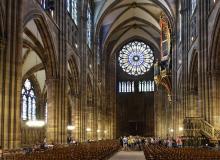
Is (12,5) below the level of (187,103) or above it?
above

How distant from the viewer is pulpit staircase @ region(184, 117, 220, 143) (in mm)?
30763

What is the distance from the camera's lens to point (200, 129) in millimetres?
32594

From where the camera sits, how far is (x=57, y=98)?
35.9m

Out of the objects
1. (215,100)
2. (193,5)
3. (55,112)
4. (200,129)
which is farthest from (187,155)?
(193,5)

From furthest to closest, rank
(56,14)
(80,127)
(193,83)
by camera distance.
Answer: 1. (80,127)
2. (193,83)
3. (56,14)

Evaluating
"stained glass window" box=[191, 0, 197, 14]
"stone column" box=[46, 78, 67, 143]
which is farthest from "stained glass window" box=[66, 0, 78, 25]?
"stained glass window" box=[191, 0, 197, 14]

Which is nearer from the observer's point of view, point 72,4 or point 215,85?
point 215,85

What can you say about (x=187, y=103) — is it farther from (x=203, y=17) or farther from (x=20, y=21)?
(x=20, y=21)

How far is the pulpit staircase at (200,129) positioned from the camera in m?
30.8

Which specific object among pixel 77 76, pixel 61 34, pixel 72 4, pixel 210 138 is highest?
pixel 72 4

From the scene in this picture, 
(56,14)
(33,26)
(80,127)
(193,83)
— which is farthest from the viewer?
(80,127)

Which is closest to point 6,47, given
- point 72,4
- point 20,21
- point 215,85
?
point 20,21

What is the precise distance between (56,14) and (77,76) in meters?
12.1

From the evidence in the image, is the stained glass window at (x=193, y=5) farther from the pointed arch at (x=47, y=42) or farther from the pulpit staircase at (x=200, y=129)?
the pointed arch at (x=47, y=42)
